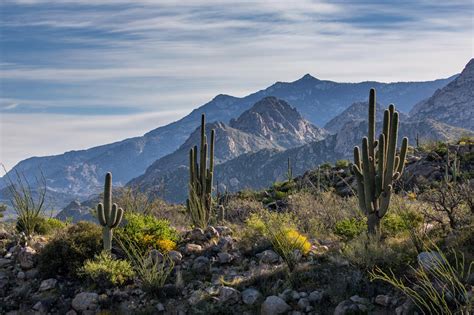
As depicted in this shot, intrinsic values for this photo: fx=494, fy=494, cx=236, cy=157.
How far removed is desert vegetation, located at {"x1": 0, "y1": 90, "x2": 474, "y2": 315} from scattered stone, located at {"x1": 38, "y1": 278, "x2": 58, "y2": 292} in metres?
0.04

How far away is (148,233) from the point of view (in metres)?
11.2

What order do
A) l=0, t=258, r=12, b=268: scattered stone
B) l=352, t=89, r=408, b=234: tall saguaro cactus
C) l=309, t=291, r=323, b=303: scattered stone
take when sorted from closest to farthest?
l=309, t=291, r=323, b=303: scattered stone, l=352, t=89, r=408, b=234: tall saguaro cactus, l=0, t=258, r=12, b=268: scattered stone

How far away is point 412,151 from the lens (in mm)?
31656

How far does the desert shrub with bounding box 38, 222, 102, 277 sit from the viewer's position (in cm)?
1031

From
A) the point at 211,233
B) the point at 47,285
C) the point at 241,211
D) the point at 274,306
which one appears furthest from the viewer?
the point at 241,211

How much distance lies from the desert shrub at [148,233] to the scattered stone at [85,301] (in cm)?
184

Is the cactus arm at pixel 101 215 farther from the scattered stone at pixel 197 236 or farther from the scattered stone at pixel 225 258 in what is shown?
the scattered stone at pixel 225 258

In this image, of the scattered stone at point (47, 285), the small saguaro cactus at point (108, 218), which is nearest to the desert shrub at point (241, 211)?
the small saguaro cactus at point (108, 218)

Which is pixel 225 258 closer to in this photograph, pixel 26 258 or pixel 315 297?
pixel 315 297

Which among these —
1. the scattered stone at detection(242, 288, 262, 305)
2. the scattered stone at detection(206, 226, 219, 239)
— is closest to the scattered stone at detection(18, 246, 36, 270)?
the scattered stone at detection(206, 226, 219, 239)

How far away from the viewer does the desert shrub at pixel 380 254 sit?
8859mm

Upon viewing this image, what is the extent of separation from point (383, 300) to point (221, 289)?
9.49ft

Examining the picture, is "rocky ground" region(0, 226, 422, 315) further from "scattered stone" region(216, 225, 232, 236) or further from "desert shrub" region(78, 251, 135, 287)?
"scattered stone" region(216, 225, 232, 236)

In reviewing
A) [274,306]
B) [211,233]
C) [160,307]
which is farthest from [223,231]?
[274,306]
